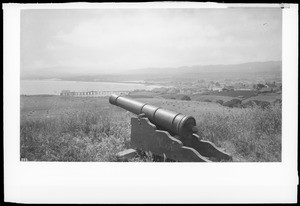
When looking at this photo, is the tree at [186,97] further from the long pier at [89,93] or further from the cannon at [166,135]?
the long pier at [89,93]

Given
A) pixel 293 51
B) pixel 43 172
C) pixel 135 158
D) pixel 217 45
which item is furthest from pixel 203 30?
pixel 43 172

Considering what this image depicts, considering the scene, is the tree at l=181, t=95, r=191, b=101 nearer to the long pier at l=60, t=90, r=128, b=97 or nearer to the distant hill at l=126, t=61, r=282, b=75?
the distant hill at l=126, t=61, r=282, b=75

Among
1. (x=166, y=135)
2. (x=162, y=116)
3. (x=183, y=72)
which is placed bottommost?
(x=166, y=135)

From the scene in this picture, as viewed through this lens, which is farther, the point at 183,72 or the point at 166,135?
the point at 183,72

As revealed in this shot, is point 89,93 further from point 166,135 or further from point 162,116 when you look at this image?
point 166,135

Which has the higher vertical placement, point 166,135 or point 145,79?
point 145,79

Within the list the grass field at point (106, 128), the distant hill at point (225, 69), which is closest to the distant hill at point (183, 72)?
the distant hill at point (225, 69)

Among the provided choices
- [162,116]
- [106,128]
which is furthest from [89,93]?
[162,116]
